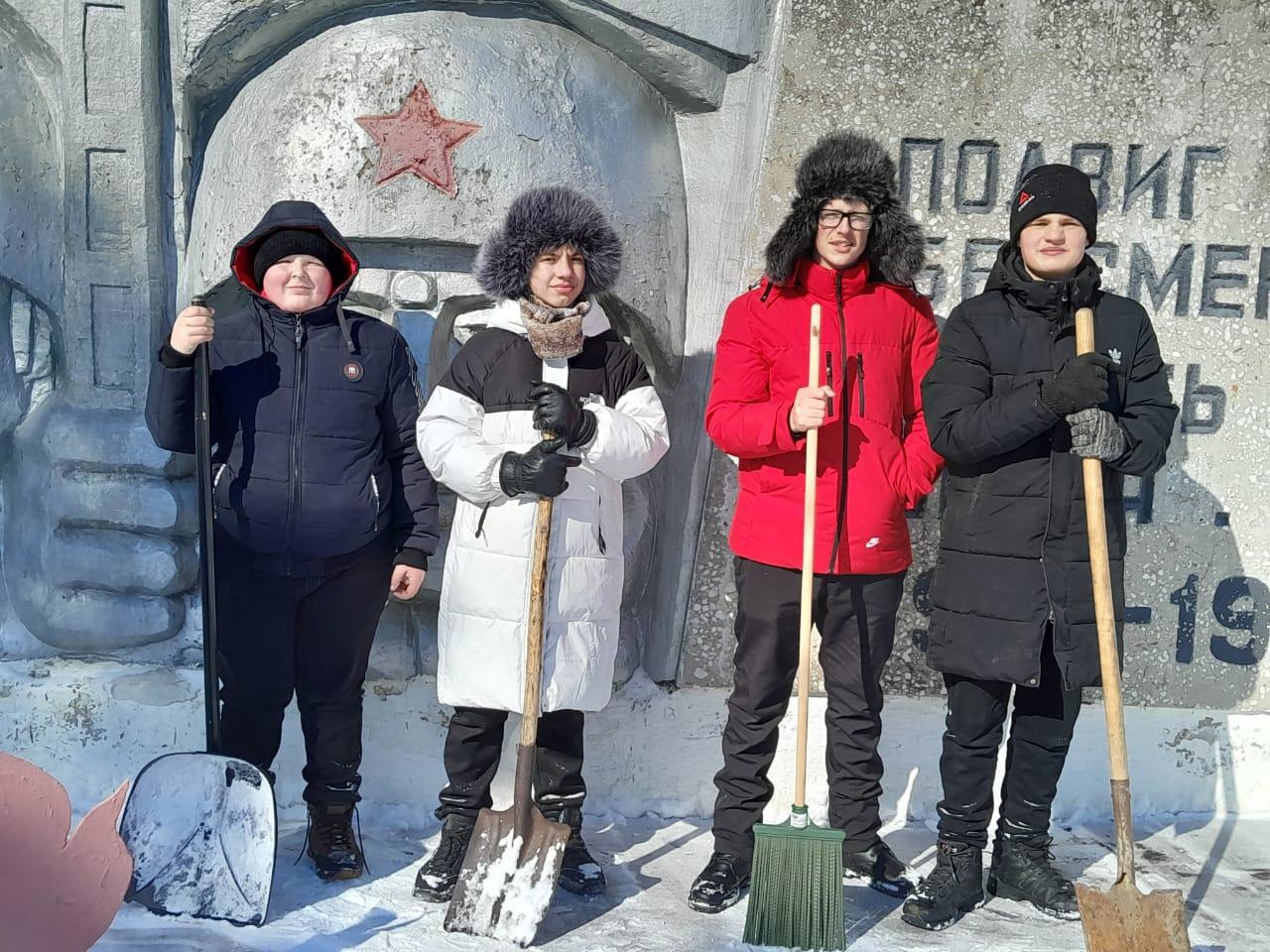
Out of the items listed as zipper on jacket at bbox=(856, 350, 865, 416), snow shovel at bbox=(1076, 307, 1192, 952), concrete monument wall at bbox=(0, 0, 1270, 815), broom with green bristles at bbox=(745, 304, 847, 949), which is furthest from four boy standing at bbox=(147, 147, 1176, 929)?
concrete monument wall at bbox=(0, 0, 1270, 815)

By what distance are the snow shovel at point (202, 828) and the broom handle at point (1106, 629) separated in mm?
1702

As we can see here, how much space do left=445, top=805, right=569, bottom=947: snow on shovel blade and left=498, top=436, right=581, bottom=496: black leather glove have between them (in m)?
0.67

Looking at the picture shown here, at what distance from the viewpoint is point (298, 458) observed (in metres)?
2.59

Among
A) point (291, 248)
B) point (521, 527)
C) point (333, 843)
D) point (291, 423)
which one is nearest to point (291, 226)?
point (291, 248)

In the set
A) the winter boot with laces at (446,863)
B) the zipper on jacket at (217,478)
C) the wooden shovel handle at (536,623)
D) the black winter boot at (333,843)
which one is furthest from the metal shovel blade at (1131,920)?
the zipper on jacket at (217,478)

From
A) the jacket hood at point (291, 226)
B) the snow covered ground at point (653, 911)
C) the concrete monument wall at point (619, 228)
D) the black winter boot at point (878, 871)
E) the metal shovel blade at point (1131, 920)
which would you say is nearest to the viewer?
the metal shovel blade at point (1131, 920)

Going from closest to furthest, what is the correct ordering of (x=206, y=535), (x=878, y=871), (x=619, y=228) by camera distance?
(x=206, y=535) < (x=878, y=871) < (x=619, y=228)

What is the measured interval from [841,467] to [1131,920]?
1.04 metres

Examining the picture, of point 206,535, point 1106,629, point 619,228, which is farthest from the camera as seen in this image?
point 619,228

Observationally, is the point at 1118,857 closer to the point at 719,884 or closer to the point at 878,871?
the point at 878,871

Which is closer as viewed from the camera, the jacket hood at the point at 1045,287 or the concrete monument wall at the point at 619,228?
the jacket hood at the point at 1045,287

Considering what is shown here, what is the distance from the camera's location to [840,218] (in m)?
2.61

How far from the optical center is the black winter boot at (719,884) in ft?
8.63

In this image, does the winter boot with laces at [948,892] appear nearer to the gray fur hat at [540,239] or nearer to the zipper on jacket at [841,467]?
the zipper on jacket at [841,467]
